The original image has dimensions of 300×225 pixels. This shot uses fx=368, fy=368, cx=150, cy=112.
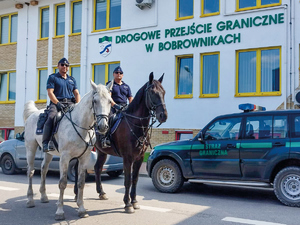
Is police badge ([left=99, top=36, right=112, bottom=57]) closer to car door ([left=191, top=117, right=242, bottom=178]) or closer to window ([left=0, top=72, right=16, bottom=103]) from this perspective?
window ([left=0, top=72, right=16, bottom=103])

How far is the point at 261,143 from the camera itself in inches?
324

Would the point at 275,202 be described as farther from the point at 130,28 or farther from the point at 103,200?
the point at 130,28

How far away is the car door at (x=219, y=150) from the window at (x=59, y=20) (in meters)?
14.3

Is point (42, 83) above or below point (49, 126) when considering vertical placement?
above

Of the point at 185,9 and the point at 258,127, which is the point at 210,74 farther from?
the point at 258,127

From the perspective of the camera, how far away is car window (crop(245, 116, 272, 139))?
27.2ft

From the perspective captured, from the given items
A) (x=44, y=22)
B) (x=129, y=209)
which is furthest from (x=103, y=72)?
(x=129, y=209)

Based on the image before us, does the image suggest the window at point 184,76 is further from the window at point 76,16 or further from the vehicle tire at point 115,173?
the window at point 76,16

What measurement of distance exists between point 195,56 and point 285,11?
4085 millimetres

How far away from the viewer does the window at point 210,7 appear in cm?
1603

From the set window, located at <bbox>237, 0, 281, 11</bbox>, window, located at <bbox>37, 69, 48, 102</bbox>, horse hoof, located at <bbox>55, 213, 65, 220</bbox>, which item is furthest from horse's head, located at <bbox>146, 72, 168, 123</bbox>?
window, located at <bbox>37, 69, 48, 102</bbox>

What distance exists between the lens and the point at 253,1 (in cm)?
1526

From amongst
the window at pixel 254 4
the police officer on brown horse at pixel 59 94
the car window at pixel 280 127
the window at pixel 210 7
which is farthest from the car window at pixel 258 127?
the window at pixel 210 7

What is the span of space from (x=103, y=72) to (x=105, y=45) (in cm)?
140
